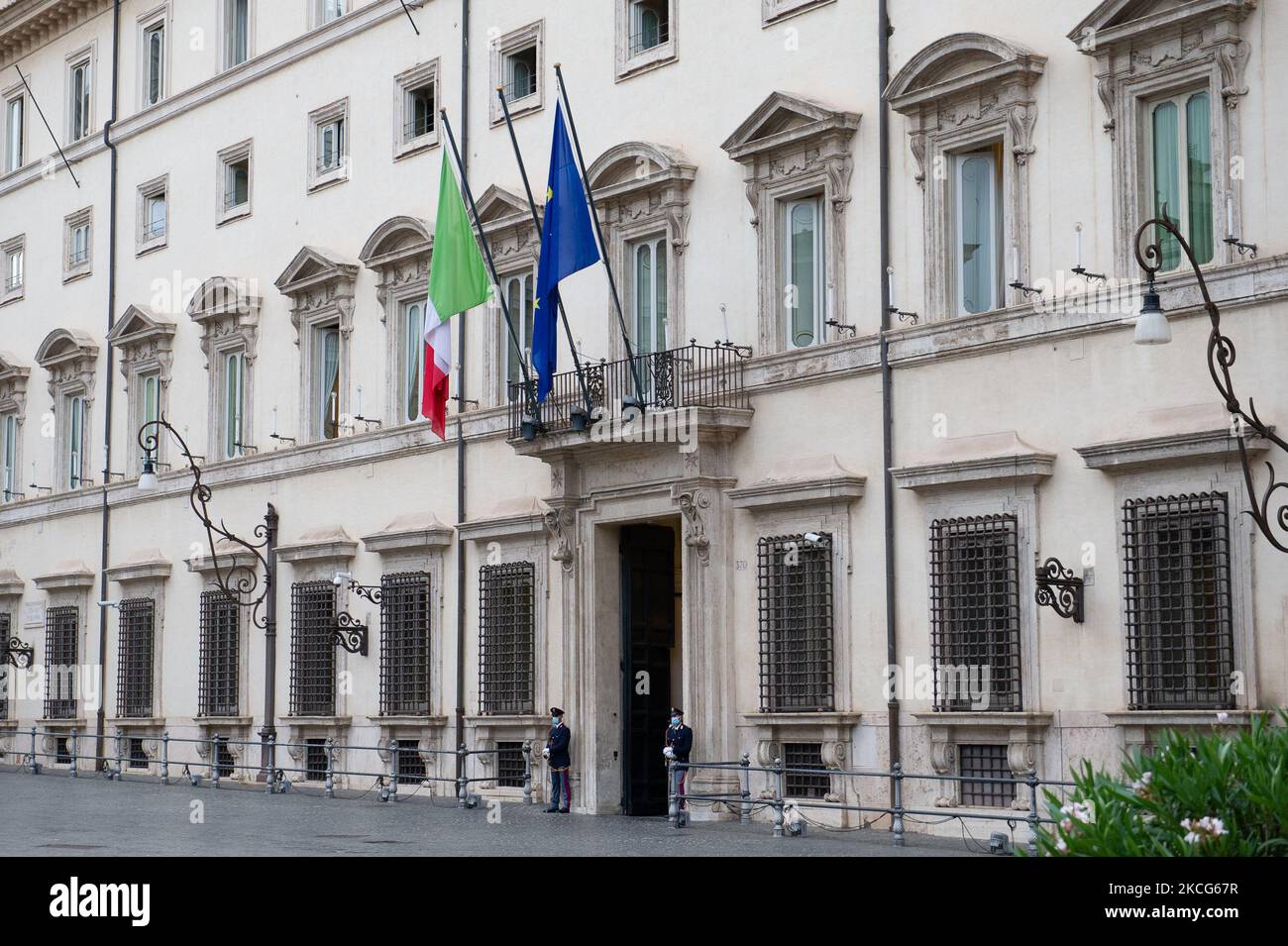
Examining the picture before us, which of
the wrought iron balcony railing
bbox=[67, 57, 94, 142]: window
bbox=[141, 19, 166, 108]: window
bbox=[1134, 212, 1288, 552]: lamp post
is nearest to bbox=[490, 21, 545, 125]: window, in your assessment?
→ the wrought iron balcony railing

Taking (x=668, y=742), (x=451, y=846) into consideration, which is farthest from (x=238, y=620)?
(x=451, y=846)

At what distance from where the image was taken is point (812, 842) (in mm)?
20281

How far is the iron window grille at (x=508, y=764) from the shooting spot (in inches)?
1065

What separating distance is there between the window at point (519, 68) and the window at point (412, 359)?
10.7 feet

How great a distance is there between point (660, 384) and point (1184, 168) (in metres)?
7.39

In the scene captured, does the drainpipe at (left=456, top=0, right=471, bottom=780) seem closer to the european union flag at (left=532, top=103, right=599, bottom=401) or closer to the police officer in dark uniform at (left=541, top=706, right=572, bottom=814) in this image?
the police officer in dark uniform at (left=541, top=706, right=572, bottom=814)

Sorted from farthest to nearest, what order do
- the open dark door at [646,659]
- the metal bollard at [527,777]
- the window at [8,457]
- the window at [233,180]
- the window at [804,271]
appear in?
the window at [8,457]
the window at [233,180]
the metal bollard at [527,777]
the open dark door at [646,659]
the window at [804,271]

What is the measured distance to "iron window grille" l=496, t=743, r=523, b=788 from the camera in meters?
27.1

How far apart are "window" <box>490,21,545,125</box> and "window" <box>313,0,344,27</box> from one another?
15.8ft

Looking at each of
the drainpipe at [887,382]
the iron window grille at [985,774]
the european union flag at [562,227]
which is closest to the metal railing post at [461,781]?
the european union flag at [562,227]

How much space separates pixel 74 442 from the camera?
38281 millimetres

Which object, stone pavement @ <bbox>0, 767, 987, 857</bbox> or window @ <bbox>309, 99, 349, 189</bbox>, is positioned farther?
window @ <bbox>309, 99, 349, 189</bbox>

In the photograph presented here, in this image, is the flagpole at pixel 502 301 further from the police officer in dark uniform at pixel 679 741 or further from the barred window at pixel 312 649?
the barred window at pixel 312 649
